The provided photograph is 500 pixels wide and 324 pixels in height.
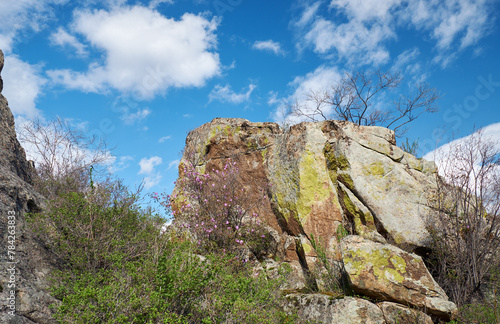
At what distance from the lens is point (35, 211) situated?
6.77 m

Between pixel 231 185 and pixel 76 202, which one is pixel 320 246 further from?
pixel 76 202

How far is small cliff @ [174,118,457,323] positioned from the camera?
6.53 m

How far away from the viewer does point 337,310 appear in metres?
6.12

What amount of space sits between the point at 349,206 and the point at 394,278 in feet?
9.04

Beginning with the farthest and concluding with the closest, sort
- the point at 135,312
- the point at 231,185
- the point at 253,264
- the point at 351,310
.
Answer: the point at 231,185, the point at 253,264, the point at 351,310, the point at 135,312

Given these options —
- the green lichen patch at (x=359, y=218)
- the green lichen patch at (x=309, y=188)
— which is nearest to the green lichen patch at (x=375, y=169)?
the green lichen patch at (x=359, y=218)

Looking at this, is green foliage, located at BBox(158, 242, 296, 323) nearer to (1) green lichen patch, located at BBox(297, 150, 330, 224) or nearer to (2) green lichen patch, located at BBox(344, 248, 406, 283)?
(2) green lichen patch, located at BBox(344, 248, 406, 283)

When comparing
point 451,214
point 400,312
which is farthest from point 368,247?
→ point 451,214

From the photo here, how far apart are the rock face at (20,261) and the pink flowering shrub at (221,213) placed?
437 cm

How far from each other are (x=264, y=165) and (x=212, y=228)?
8.88 feet

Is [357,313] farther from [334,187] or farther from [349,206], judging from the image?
[334,187]

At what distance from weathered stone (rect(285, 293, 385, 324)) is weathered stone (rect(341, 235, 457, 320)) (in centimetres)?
47

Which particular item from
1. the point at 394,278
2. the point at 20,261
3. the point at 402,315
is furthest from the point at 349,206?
the point at 20,261

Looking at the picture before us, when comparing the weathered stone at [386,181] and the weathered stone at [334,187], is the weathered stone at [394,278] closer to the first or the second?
the weathered stone at [334,187]
